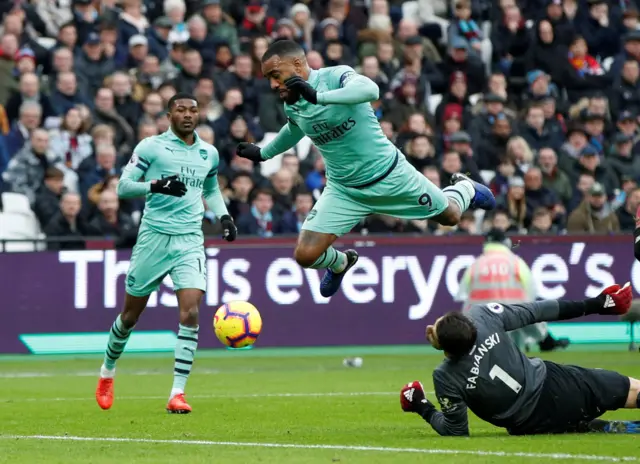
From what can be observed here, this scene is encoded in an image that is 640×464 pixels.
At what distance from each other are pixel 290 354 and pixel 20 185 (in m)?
4.53

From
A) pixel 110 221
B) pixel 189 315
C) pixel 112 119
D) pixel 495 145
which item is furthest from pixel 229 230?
pixel 495 145

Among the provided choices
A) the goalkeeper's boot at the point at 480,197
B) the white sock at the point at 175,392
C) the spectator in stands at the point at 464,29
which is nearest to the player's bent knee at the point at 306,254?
the goalkeeper's boot at the point at 480,197

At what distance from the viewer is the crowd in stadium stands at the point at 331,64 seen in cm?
2078

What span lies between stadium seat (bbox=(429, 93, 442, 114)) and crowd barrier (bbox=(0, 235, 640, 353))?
469 cm

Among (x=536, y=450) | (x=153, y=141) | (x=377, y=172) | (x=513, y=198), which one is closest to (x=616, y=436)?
(x=536, y=450)

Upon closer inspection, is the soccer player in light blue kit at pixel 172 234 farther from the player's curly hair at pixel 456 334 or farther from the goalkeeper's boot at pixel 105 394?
the player's curly hair at pixel 456 334

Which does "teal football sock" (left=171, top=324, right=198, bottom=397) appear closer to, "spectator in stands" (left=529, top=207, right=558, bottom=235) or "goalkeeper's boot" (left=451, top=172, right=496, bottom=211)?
"goalkeeper's boot" (left=451, top=172, right=496, bottom=211)

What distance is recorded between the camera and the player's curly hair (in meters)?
9.74

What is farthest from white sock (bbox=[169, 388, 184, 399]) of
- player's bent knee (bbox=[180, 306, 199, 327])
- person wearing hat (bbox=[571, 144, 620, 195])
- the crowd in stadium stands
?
person wearing hat (bbox=[571, 144, 620, 195])

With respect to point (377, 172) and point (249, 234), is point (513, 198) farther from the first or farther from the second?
point (377, 172)

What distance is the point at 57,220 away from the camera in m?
20.0

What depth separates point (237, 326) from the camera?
13.6 metres

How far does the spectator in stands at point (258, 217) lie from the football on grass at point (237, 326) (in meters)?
6.89

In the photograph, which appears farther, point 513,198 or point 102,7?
point 102,7
